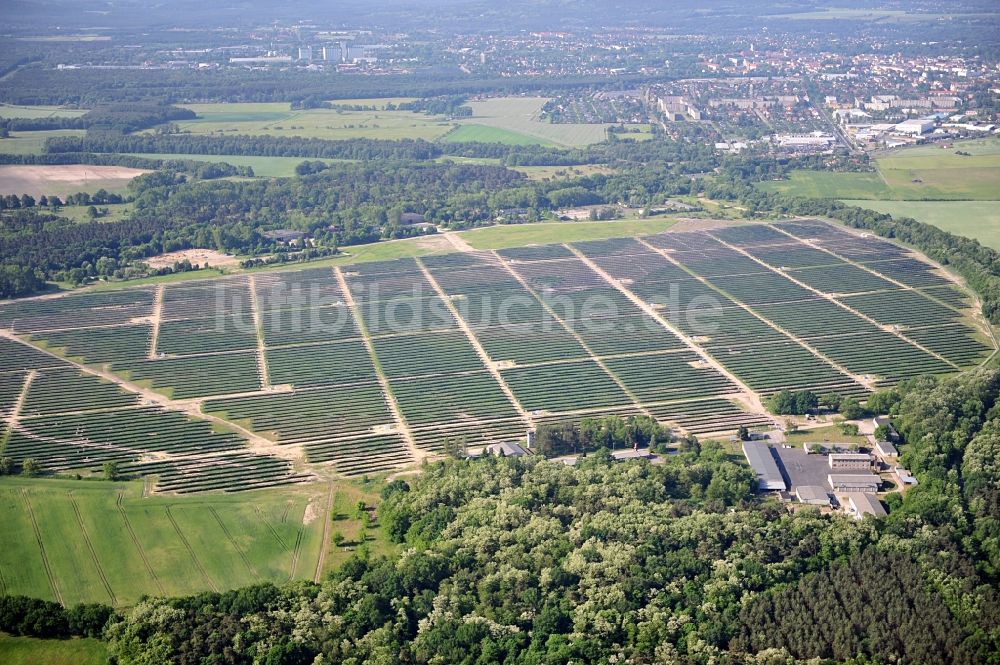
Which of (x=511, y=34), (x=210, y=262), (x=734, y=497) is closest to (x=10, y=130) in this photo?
(x=210, y=262)

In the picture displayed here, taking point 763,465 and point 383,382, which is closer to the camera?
point 763,465

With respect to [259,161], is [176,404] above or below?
below

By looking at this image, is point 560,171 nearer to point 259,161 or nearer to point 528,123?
point 528,123

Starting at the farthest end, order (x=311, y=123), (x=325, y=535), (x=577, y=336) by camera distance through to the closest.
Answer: (x=311, y=123) → (x=577, y=336) → (x=325, y=535)

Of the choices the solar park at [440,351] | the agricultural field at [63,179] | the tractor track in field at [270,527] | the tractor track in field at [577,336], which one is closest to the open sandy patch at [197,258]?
the solar park at [440,351]

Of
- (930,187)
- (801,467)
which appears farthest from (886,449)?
(930,187)

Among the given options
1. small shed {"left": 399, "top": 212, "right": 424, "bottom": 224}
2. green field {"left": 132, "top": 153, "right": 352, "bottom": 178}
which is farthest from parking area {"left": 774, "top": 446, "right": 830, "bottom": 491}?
green field {"left": 132, "top": 153, "right": 352, "bottom": 178}

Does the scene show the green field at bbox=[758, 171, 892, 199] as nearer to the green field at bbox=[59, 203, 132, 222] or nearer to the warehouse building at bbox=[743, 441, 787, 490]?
the warehouse building at bbox=[743, 441, 787, 490]
